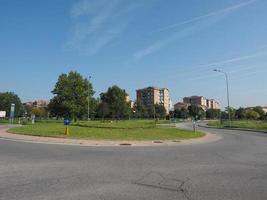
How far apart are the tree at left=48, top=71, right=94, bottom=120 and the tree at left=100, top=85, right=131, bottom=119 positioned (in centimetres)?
4091

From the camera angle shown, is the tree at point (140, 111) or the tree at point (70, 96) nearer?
the tree at point (70, 96)

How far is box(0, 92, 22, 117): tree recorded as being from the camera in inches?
5453

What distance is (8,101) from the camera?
14075cm

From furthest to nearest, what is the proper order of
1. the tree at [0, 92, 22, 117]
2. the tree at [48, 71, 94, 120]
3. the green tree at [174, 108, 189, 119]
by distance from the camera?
1. the green tree at [174, 108, 189, 119]
2. the tree at [0, 92, 22, 117]
3. the tree at [48, 71, 94, 120]

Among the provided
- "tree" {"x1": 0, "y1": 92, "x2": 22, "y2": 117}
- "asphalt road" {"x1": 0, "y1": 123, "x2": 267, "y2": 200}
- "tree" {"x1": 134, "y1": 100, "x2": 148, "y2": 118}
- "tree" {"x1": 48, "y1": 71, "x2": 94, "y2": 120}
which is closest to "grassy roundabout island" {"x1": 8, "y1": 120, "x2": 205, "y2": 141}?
"asphalt road" {"x1": 0, "y1": 123, "x2": 267, "y2": 200}

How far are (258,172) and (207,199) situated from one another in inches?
160

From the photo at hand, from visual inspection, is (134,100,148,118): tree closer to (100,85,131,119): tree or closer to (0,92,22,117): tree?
(100,85,131,119): tree

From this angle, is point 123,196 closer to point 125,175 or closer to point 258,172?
point 125,175

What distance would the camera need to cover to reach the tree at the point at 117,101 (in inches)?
4946

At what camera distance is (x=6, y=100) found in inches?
5507

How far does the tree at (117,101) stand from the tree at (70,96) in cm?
4091

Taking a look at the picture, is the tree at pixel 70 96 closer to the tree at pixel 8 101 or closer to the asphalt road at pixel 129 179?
the tree at pixel 8 101

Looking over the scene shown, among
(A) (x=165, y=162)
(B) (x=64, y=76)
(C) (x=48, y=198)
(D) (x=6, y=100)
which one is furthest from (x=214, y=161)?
(D) (x=6, y=100)

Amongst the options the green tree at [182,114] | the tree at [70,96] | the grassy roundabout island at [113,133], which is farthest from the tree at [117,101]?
the grassy roundabout island at [113,133]
